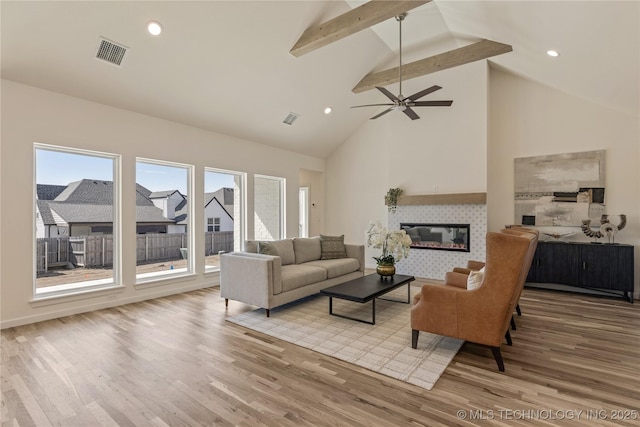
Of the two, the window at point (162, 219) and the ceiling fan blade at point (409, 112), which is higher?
the ceiling fan blade at point (409, 112)

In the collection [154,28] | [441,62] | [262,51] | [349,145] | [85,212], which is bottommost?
[85,212]

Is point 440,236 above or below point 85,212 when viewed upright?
below

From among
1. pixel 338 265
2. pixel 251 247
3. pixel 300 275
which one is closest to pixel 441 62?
pixel 338 265

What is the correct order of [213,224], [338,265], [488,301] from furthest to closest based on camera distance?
[213,224], [338,265], [488,301]

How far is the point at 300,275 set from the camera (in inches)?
168

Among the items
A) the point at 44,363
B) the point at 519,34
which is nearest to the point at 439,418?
the point at 44,363

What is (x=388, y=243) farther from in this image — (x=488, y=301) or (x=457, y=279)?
(x=488, y=301)

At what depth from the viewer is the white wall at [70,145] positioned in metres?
3.62

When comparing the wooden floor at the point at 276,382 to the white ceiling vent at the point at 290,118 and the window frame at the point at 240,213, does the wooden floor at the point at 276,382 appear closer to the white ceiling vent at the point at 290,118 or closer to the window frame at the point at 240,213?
the window frame at the point at 240,213

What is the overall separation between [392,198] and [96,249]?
17.6 ft

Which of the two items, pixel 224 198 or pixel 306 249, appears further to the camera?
pixel 224 198

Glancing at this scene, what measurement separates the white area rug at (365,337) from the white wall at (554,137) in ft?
11.4

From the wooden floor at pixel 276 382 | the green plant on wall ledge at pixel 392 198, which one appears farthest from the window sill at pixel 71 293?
the green plant on wall ledge at pixel 392 198

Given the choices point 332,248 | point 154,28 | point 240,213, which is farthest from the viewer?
point 240,213
